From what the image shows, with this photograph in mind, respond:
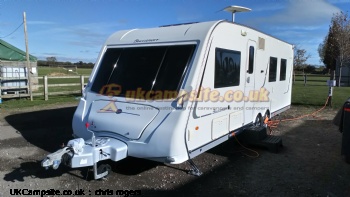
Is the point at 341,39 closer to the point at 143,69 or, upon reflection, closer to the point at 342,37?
the point at 342,37

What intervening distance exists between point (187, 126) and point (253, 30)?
314cm

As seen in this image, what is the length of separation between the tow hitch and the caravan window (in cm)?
90

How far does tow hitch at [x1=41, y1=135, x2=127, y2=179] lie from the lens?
153 inches

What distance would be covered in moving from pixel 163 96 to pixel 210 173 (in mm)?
1581

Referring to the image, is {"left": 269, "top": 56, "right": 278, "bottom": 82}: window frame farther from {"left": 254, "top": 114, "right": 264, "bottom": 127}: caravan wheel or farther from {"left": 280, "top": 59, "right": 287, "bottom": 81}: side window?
{"left": 254, "top": 114, "right": 264, "bottom": 127}: caravan wheel

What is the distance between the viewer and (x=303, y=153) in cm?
611

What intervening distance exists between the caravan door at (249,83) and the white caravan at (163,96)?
5cm

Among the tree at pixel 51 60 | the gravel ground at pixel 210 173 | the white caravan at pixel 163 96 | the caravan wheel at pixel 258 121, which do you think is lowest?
the gravel ground at pixel 210 173

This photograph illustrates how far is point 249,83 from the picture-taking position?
20.4ft

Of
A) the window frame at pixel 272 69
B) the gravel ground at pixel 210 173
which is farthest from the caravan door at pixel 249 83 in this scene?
the window frame at pixel 272 69

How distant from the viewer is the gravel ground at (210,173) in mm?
4340

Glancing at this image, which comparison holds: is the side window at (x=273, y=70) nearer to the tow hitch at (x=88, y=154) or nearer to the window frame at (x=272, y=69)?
the window frame at (x=272, y=69)
